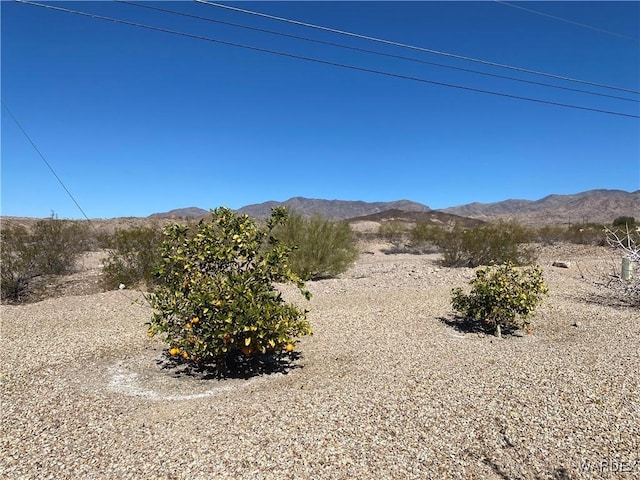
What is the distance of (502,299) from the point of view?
7.40 metres

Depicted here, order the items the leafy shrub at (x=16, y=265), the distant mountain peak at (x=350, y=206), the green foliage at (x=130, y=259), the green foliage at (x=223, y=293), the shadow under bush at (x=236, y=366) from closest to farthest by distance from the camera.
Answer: the green foliage at (x=223, y=293) < the shadow under bush at (x=236, y=366) < the leafy shrub at (x=16, y=265) < the green foliage at (x=130, y=259) < the distant mountain peak at (x=350, y=206)

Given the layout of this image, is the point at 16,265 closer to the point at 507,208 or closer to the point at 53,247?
the point at 53,247

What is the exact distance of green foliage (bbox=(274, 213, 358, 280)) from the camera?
47.2 feet

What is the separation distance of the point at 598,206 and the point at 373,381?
Answer: 13065 cm

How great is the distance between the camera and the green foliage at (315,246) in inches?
566

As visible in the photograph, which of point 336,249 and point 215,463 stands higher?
point 336,249

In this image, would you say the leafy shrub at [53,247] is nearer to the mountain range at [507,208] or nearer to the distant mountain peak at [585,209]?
the distant mountain peak at [585,209]

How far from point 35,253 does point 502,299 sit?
41.0 ft

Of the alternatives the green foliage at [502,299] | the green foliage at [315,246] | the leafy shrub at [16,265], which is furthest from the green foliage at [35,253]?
the green foliage at [502,299]

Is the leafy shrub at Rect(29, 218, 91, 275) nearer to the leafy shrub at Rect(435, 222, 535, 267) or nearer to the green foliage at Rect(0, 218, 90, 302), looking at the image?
the green foliage at Rect(0, 218, 90, 302)

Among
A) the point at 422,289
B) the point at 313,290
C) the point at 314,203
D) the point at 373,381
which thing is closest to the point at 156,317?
the point at 373,381

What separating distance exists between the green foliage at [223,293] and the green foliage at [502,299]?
3.61 m

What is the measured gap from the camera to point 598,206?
11544 centimetres

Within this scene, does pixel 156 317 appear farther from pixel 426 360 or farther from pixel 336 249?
pixel 336 249
